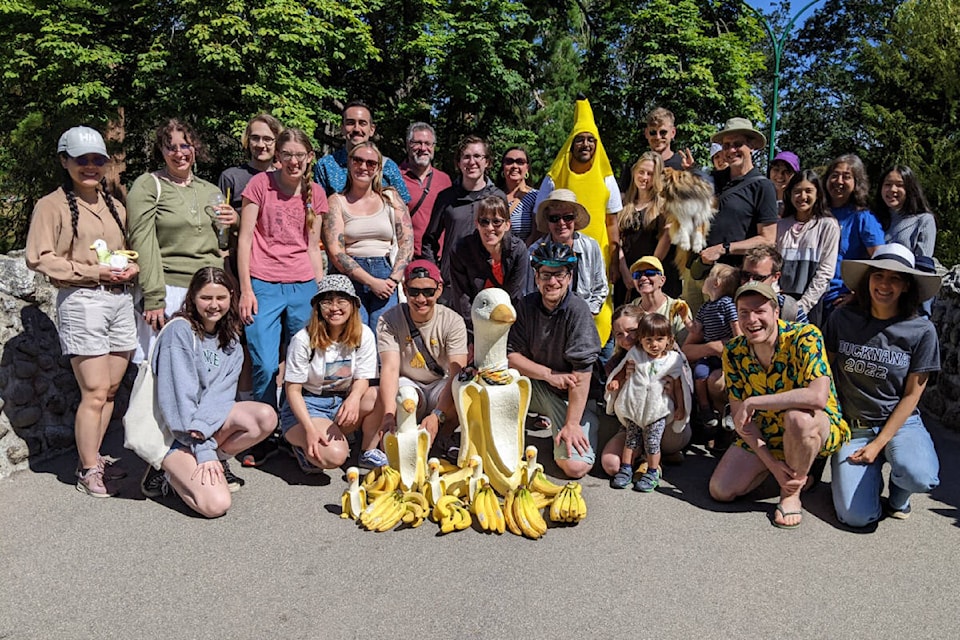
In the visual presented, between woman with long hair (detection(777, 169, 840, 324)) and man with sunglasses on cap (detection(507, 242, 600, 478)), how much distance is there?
62.4 inches

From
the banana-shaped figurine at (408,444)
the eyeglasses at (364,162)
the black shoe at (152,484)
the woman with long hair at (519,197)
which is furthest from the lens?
the woman with long hair at (519,197)

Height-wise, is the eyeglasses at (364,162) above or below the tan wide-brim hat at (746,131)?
below

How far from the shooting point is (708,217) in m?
4.91

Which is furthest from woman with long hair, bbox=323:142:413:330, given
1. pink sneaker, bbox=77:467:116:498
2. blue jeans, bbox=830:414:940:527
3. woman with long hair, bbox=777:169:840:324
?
blue jeans, bbox=830:414:940:527

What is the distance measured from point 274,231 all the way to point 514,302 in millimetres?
1619

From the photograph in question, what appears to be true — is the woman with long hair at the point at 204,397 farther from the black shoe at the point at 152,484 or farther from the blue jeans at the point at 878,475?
the blue jeans at the point at 878,475

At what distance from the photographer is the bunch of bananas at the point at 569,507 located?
359cm

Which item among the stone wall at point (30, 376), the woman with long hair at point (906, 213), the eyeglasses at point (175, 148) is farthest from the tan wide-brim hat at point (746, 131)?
the stone wall at point (30, 376)

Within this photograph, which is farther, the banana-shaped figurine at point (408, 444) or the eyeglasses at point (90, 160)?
the eyeglasses at point (90, 160)

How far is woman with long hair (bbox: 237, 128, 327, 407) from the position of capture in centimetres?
445

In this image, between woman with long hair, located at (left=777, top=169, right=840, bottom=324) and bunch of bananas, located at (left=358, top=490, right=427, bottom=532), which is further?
woman with long hair, located at (left=777, top=169, right=840, bottom=324)

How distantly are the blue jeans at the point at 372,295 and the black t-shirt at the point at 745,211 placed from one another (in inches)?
91.1

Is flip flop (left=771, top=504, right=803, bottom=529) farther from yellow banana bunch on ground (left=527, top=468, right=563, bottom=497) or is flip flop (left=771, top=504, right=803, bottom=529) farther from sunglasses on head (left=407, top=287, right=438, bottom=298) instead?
sunglasses on head (left=407, top=287, right=438, bottom=298)

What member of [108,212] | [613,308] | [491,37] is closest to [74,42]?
[491,37]
